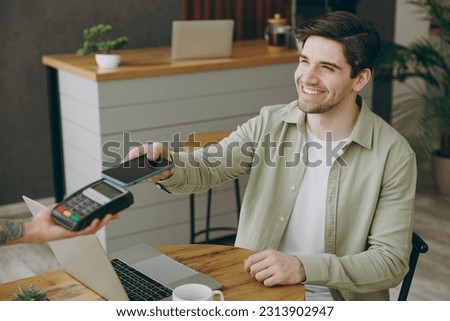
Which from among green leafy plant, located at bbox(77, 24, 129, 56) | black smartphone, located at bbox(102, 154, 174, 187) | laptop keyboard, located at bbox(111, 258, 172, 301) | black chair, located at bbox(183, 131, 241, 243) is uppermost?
green leafy plant, located at bbox(77, 24, 129, 56)

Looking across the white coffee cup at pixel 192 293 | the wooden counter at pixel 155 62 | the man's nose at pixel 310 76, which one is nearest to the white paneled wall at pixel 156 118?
the wooden counter at pixel 155 62

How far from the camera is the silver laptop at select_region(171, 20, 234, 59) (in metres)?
3.52

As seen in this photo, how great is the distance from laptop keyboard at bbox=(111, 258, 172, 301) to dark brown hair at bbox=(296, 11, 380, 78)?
2.67 ft

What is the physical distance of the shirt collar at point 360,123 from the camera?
6.28 ft

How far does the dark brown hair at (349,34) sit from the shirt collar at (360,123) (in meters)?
0.11

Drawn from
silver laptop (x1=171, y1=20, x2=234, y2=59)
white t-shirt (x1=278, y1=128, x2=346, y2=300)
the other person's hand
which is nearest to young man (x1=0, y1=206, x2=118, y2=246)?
the other person's hand

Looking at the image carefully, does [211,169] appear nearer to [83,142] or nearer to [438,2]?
[83,142]

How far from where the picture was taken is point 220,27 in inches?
143

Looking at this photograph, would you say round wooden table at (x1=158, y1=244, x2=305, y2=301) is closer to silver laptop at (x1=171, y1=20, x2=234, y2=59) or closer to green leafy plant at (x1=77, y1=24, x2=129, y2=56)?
green leafy plant at (x1=77, y1=24, x2=129, y2=56)

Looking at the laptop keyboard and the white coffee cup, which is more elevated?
the white coffee cup

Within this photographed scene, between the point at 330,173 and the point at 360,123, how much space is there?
0.17 m

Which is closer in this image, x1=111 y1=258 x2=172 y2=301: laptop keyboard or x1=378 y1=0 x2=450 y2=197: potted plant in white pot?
x1=111 y1=258 x2=172 y2=301: laptop keyboard

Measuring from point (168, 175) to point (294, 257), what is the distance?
44 cm
